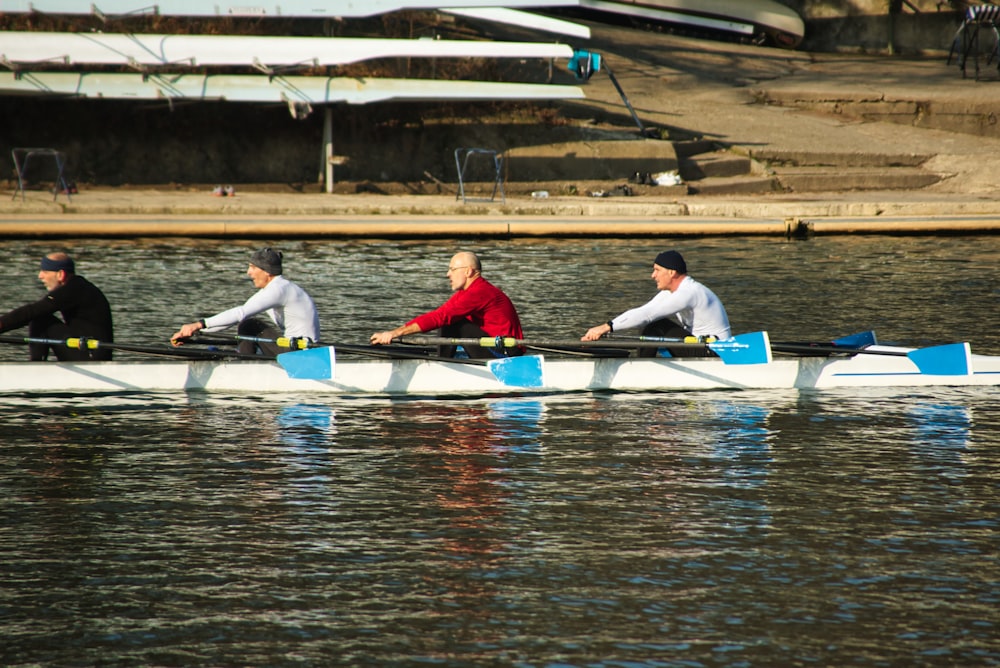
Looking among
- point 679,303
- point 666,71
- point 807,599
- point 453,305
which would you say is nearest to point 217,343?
point 453,305

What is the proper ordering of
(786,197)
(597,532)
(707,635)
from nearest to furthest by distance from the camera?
1. (707,635)
2. (597,532)
3. (786,197)

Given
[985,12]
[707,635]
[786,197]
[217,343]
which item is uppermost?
[985,12]

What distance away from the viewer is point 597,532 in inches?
319

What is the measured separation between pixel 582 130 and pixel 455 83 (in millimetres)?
2748

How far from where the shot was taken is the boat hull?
39.3ft

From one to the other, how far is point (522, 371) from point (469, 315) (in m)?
0.73

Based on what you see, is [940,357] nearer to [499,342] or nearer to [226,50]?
[499,342]

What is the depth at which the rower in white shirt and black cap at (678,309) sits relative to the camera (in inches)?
468

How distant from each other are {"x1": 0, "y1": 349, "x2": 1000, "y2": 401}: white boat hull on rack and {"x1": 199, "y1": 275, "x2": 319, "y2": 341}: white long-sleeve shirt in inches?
16.2

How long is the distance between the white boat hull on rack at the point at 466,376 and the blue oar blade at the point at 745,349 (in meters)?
0.36

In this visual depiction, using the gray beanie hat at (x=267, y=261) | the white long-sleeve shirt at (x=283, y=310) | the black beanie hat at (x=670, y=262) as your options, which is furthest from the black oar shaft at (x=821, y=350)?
the gray beanie hat at (x=267, y=261)

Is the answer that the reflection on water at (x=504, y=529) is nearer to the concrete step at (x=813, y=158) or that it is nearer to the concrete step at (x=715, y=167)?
the concrete step at (x=715, y=167)

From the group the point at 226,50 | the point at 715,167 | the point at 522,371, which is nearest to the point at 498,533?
the point at 522,371

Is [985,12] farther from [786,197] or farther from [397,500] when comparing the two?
[397,500]
